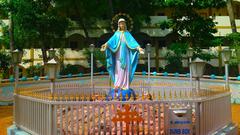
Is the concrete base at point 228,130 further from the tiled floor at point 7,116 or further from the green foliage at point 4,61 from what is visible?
the green foliage at point 4,61

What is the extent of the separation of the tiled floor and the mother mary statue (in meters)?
4.60

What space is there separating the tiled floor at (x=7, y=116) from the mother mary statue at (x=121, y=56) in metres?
4.60

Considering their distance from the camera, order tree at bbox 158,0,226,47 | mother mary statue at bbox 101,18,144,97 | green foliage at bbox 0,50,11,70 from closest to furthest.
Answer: mother mary statue at bbox 101,18,144,97 → green foliage at bbox 0,50,11,70 → tree at bbox 158,0,226,47

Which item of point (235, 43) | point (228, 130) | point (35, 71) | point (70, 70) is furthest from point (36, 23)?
point (228, 130)

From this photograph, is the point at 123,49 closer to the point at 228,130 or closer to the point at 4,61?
the point at 228,130

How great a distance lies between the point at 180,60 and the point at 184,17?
171 inches

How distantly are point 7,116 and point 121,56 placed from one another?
7.99m

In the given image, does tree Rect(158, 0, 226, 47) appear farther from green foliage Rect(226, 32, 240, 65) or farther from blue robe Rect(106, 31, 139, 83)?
blue robe Rect(106, 31, 139, 83)

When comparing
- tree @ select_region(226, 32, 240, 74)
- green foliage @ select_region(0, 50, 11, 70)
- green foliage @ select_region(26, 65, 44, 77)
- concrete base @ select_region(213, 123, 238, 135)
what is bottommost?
concrete base @ select_region(213, 123, 238, 135)

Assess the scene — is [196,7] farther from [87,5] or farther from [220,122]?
[220,122]

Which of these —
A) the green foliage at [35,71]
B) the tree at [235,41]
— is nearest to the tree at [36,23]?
the green foliage at [35,71]

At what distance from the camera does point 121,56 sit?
1173 centimetres

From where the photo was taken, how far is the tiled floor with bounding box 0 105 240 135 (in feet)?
46.3

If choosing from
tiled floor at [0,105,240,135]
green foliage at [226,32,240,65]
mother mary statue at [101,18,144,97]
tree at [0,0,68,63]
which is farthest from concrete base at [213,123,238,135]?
tree at [0,0,68,63]
